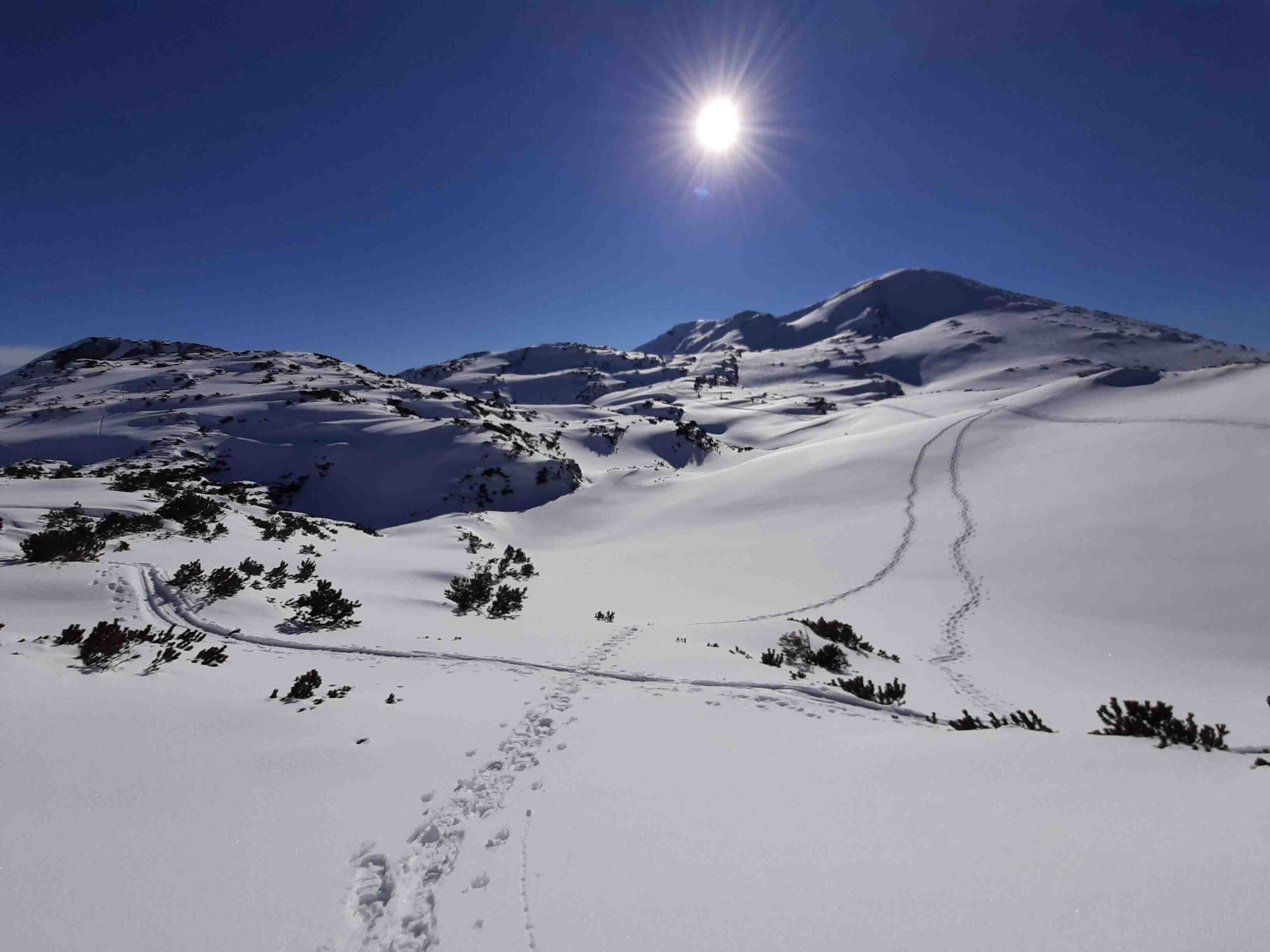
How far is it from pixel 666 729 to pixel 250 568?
9.93 metres

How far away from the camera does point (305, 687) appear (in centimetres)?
627

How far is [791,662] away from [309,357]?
83.3 metres

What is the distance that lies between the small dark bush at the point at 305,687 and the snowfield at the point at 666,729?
0.28 feet

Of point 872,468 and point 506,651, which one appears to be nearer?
point 506,651

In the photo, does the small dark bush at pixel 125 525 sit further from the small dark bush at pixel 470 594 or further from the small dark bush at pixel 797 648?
the small dark bush at pixel 797 648

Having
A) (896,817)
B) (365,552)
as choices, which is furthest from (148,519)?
(896,817)

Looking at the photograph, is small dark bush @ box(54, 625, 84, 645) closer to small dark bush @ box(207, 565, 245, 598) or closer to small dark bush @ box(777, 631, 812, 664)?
small dark bush @ box(207, 565, 245, 598)

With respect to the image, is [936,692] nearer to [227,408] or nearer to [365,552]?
[365,552]

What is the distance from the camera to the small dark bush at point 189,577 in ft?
28.3

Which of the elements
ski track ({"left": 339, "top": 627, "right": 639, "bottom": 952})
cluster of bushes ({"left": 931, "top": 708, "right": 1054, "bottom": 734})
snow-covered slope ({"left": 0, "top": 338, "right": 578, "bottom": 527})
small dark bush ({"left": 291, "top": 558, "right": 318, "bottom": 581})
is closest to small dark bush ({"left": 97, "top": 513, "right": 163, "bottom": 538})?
small dark bush ({"left": 291, "top": 558, "right": 318, "bottom": 581})

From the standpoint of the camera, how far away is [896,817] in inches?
157

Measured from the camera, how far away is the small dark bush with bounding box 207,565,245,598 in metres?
8.98

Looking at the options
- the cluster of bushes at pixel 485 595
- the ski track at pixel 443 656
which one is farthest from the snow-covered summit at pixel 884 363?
the ski track at pixel 443 656

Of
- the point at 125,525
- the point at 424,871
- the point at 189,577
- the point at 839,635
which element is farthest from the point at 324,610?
the point at 839,635
